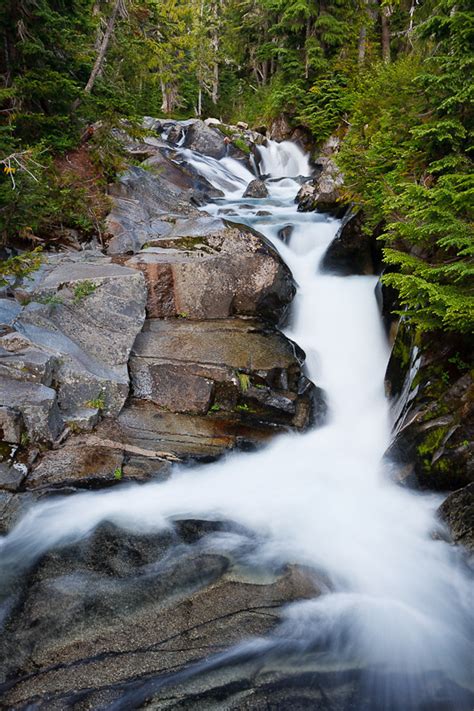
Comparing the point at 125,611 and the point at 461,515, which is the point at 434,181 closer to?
the point at 461,515

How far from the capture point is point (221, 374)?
22.7ft

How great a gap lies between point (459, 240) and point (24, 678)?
5116 mm

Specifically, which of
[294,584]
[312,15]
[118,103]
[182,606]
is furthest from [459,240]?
[312,15]

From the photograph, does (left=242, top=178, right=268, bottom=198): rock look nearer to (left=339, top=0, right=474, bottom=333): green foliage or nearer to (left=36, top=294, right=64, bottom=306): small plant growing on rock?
(left=339, top=0, right=474, bottom=333): green foliage

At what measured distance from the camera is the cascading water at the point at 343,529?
3455 millimetres

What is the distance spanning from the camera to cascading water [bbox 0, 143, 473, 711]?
A: 3455mm

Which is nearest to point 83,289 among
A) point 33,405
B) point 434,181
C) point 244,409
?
point 33,405

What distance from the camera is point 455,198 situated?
4.34 metres

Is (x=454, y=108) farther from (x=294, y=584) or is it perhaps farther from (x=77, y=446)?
(x=77, y=446)

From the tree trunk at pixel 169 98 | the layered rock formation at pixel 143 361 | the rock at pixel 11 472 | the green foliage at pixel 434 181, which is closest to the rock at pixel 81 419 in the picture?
the layered rock formation at pixel 143 361

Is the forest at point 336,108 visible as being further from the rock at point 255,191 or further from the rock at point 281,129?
the rock at point 255,191

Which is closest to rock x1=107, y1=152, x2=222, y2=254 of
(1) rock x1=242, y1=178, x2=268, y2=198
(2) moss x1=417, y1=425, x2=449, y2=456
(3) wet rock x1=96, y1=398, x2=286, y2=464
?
(1) rock x1=242, y1=178, x2=268, y2=198

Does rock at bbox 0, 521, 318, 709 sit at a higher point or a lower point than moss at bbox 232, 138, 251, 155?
lower

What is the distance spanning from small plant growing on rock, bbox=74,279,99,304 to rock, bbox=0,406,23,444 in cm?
246
